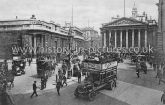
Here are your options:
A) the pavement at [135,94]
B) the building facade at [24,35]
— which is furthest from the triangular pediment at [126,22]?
the pavement at [135,94]

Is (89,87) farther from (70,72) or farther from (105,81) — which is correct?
(70,72)

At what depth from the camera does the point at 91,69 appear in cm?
1531

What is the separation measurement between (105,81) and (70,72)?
715cm

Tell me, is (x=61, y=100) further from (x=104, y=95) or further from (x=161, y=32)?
(x=161, y=32)

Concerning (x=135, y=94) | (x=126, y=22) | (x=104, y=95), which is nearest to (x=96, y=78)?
(x=104, y=95)

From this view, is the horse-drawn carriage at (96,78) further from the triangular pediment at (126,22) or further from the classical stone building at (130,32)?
the triangular pediment at (126,22)

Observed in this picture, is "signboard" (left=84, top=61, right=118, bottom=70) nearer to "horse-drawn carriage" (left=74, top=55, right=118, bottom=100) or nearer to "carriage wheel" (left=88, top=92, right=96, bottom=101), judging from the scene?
"horse-drawn carriage" (left=74, top=55, right=118, bottom=100)

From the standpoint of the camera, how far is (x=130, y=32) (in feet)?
284

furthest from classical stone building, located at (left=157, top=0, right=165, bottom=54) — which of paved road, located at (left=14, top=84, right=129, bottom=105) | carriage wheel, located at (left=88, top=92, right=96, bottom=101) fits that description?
carriage wheel, located at (left=88, top=92, right=96, bottom=101)

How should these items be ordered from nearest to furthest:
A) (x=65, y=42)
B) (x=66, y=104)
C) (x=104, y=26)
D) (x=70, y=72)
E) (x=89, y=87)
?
1. (x=66, y=104)
2. (x=89, y=87)
3. (x=70, y=72)
4. (x=65, y=42)
5. (x=104, y=26)

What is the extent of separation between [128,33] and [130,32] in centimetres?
93

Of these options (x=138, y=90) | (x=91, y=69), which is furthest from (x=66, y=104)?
(x=138, y=90)

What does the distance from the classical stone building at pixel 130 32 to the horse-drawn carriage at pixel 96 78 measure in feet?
203

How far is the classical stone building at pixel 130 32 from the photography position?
3179 inches
